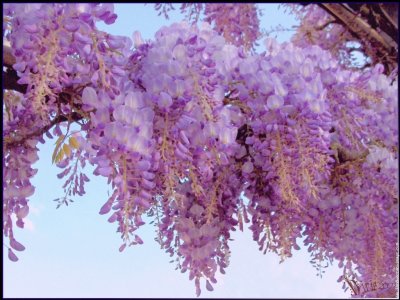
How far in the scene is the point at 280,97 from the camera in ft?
5.67

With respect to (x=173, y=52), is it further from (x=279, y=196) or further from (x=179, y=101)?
(x=279, y=196)

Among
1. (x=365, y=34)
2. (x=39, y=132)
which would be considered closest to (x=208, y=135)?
(x=39, y=132)

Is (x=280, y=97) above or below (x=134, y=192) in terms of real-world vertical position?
above

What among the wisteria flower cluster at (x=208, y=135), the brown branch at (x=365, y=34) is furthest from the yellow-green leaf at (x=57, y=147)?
the brown branch at (x=365, y=34)

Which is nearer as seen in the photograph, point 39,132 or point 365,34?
point 39,132

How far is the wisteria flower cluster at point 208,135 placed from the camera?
1510 mm

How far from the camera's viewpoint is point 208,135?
1.60 meters

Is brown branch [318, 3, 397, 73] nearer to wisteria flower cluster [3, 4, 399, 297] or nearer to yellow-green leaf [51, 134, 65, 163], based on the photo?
wisteria flower cluster [3, 4, 399, 297]

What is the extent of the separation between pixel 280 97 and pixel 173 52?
331 mm

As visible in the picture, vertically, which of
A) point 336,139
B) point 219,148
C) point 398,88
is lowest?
point 219,148

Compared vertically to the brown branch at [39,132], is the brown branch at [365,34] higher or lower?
higher

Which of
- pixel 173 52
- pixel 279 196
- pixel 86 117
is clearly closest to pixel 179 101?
pixel 173 52

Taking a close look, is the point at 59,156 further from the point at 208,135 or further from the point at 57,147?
the point at 208,135

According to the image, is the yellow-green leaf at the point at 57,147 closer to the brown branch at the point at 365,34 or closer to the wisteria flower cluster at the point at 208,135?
the wisteria flower cluster at the point at 208,135
